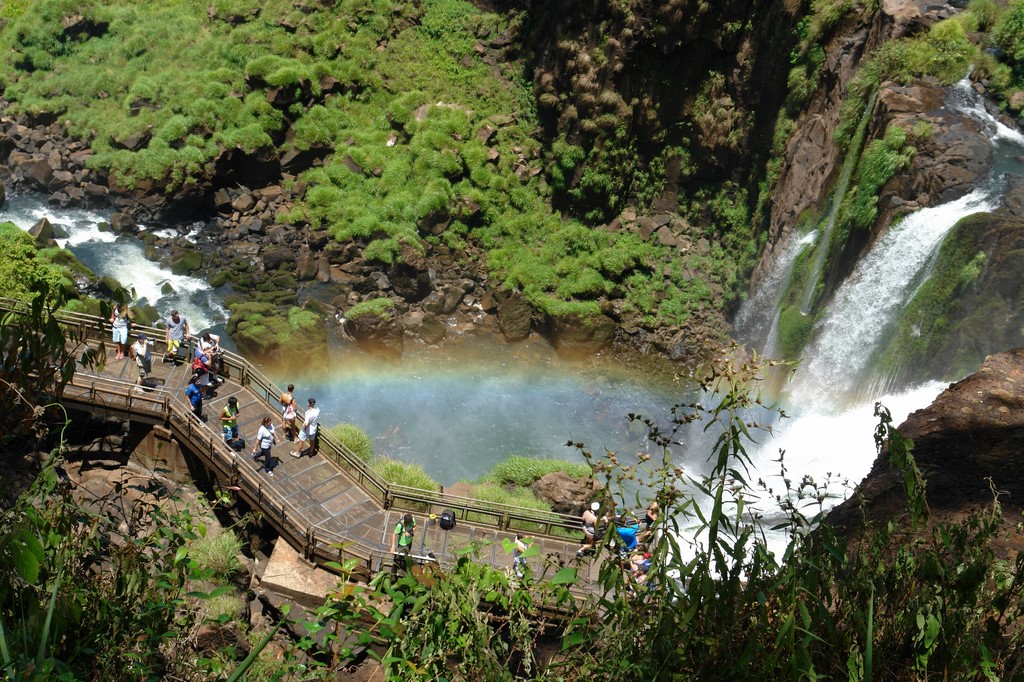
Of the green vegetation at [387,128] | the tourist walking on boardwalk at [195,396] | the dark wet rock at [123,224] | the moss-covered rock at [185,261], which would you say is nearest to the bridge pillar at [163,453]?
the tourist walking on boardwalk at [195,396]

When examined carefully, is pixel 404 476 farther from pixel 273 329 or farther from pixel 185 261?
pixel 185 261

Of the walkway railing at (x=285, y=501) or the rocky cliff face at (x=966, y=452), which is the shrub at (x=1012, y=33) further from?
the walkway railing at (x=285, y=501)

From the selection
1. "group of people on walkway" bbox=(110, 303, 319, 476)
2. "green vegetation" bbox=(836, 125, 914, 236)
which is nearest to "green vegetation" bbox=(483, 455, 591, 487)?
"group of people on walkway" bbox=(110, 303, 319, 476)

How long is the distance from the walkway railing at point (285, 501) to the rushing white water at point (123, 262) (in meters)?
10.3

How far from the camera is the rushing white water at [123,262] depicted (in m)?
28.2

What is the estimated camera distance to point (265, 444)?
1653 cm

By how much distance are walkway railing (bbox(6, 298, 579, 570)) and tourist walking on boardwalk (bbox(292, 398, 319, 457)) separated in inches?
8.0

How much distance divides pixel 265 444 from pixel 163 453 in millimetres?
2449

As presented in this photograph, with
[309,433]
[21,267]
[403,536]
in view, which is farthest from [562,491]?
[21,267]

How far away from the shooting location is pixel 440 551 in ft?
51.7

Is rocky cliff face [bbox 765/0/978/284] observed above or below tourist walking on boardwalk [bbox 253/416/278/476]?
above

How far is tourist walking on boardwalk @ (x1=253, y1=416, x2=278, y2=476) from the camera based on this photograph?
16.5 meters

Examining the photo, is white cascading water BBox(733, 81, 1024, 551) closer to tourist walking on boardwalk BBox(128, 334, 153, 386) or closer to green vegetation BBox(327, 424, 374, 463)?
green vegetation BBox(327, 424, 374, 463)

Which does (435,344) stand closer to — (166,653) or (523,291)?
(523,291)
